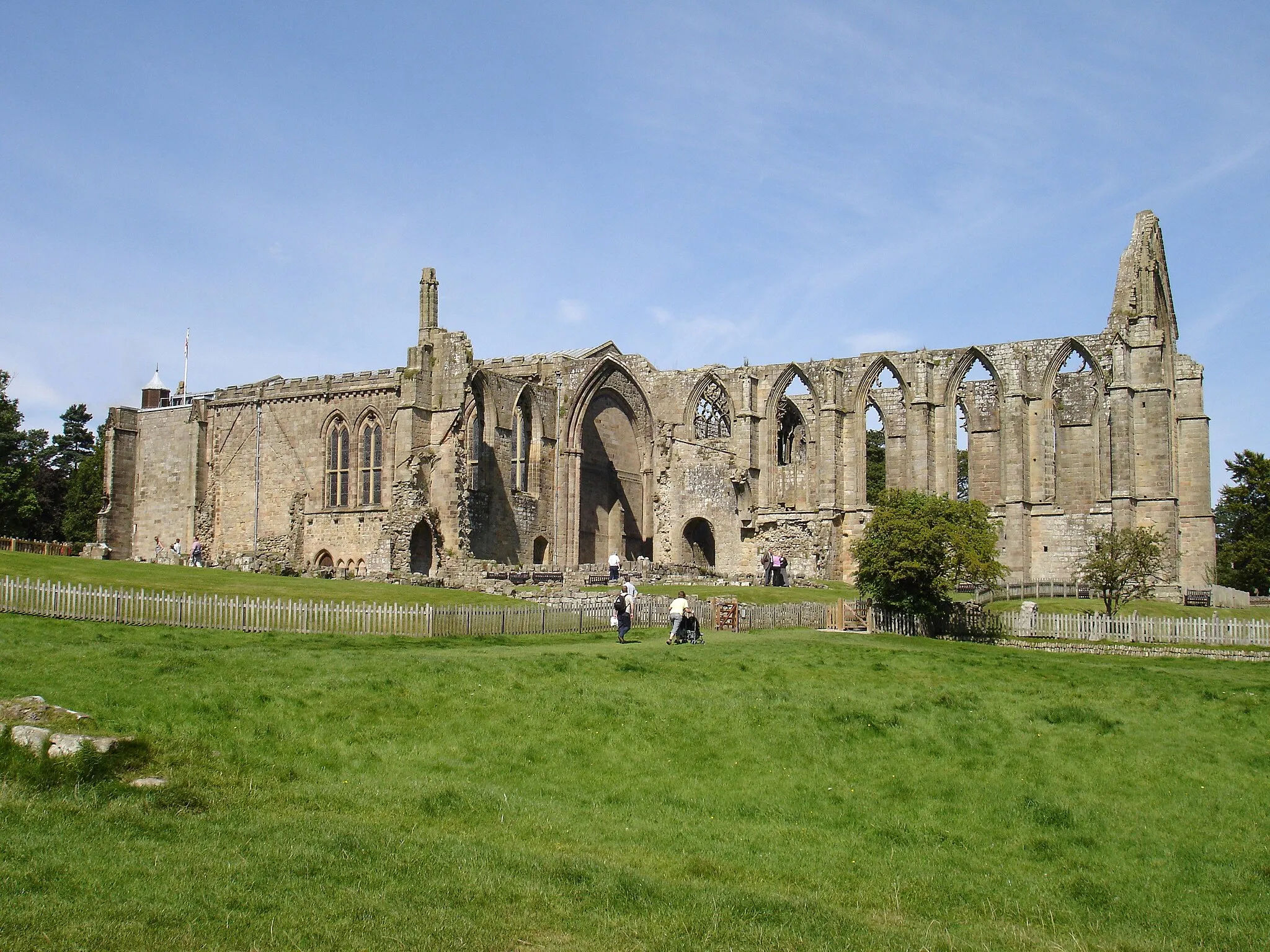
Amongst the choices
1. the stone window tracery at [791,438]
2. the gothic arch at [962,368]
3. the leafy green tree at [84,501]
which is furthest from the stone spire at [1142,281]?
the leafy green tree at [84,501]

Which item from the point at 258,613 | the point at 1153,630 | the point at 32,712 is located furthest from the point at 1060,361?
the point at 32,712

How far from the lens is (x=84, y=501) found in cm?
6256

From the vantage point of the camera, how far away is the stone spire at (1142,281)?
151ft

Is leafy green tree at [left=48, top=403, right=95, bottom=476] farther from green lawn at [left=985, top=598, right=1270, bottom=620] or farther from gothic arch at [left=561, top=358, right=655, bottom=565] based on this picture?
green lawn at [left=985, top=598, right=1270, bottom=620]

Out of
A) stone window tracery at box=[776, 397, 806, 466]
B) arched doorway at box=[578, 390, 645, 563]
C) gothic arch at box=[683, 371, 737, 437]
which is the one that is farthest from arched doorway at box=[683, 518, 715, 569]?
stone window tracery at box=[776, 397, 806, 466]

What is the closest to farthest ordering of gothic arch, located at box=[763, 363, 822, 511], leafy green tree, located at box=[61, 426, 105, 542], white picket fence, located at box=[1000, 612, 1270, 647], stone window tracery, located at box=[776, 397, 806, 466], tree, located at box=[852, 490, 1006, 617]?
1. white picket fence, located at box=[1000, 612, 1270, 647]
2. tree, located at box=[852, 490, 1006, 617]
3. gothic arch, located at box=[763, 363, 822, 511]
4. stone window tracery, located at box=[776, 397, 806, 466]
5. leafy green tree, located at box=[61, 426, 105, 542]

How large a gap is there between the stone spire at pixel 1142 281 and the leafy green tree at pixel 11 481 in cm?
4689

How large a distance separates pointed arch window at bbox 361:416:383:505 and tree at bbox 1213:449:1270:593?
36465 mm

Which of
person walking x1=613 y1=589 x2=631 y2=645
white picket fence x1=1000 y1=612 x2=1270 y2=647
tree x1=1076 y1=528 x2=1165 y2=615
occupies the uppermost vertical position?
tree x1=1076 y1=528 x2=1165 y2=615

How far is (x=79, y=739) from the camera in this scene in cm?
1073

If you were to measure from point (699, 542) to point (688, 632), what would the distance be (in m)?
28.4

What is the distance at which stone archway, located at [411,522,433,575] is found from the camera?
42.1m

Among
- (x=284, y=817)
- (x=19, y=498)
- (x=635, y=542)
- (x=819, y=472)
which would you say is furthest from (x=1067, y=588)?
(x=19, y=498)

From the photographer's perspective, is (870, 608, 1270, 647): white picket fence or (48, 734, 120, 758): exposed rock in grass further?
(870, 608, 1270, 647): white picket fence
